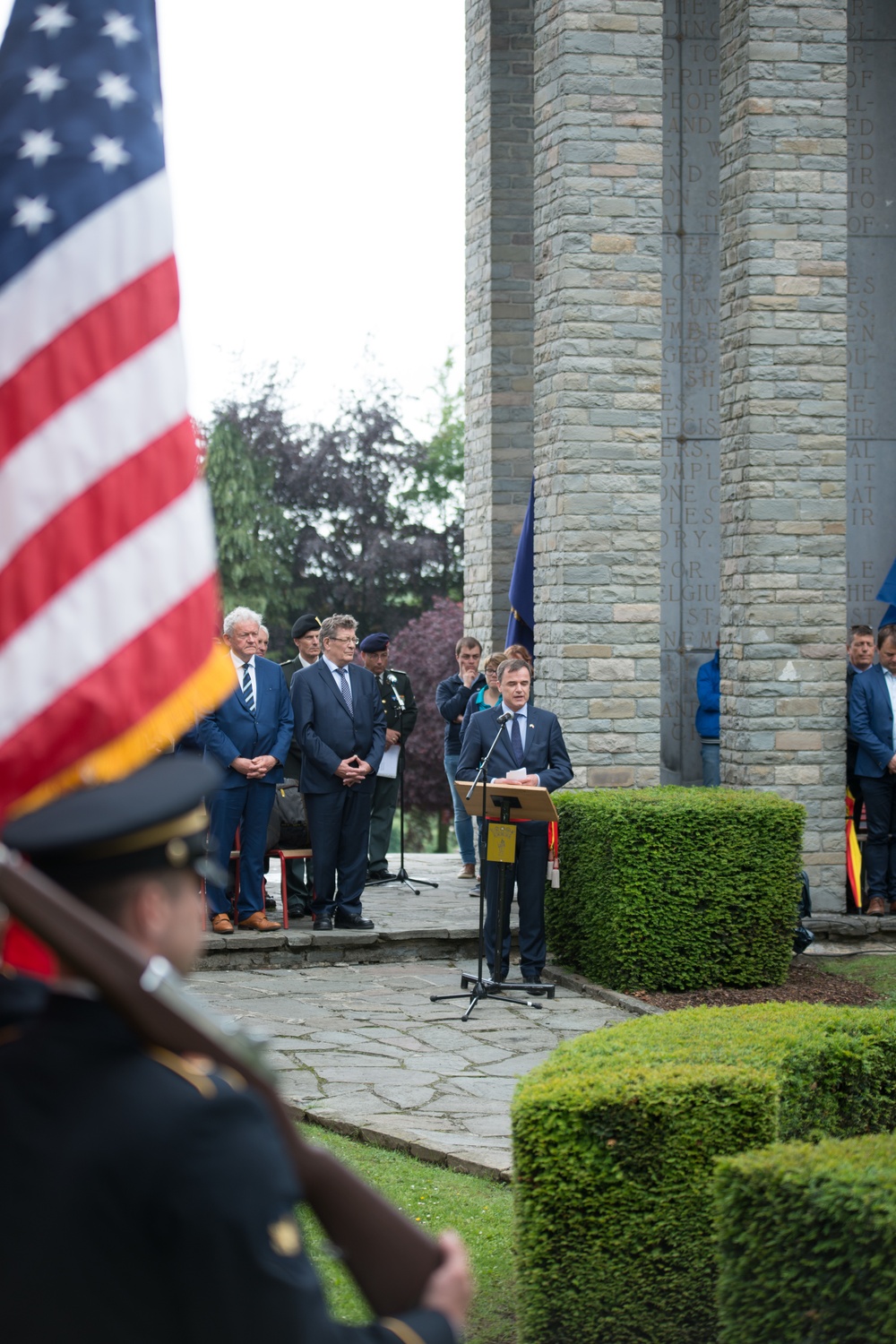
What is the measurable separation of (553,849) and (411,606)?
28185mm

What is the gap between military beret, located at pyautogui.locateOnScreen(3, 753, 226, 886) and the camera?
6.17ft

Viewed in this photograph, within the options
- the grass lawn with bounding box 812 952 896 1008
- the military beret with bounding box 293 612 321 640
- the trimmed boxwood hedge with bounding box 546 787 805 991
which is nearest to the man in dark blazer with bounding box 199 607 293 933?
the military beret with bounding box 293 612 321 640

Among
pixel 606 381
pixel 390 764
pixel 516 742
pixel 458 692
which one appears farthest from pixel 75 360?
pixel 458 692

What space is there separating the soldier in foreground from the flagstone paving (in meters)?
4.65

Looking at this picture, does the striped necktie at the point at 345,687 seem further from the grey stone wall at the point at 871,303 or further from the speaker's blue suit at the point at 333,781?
the grey stone wall at the point at 871,303

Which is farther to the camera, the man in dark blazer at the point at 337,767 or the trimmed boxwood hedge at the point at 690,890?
the man in dark blazer at the point at 337,767

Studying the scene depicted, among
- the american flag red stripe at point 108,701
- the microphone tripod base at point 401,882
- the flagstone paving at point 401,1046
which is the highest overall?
the american flag red stripe at point 108,701

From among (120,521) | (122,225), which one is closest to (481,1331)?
(120,521)

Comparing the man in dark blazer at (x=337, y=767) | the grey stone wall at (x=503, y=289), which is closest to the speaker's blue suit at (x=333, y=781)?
the man in dark blazer at (x=337, y=767)

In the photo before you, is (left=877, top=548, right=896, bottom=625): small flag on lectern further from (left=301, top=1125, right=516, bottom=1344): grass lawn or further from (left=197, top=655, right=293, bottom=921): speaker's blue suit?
(left=301, top=1125, right=516, bottom=1344): grass lawn

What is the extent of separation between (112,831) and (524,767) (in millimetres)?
8261

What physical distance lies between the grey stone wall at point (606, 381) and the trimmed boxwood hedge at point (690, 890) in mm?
1536

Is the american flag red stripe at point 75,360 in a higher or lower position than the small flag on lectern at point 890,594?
lower

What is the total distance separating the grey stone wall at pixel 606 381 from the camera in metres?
11.6
